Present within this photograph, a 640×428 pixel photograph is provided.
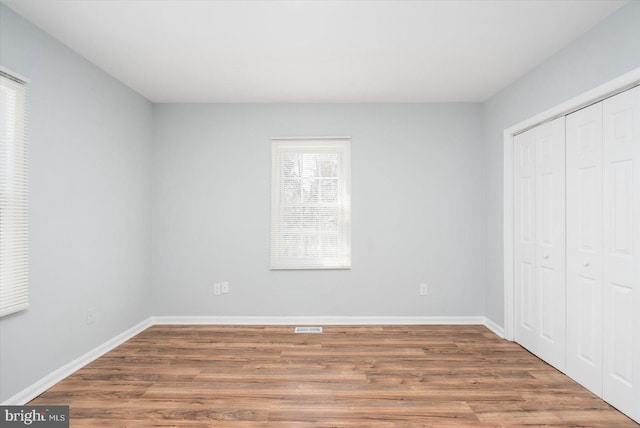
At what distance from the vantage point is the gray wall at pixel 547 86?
7.78 ft

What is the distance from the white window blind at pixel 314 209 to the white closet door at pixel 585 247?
2.27m

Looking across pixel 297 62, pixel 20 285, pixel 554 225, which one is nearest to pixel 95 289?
pixel 20 285

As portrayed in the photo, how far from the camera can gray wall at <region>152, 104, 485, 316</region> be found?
14.4ft

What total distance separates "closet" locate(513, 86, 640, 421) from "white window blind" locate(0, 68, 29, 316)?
4.13 metres

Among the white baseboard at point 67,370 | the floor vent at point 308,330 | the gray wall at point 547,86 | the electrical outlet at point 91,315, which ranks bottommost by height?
the floor vent at point 308,330

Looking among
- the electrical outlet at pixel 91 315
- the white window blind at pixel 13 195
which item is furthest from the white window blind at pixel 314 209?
the white window blind at pixel 13 195

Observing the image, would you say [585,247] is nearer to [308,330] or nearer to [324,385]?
[324,385]

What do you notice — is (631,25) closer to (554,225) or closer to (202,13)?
(554,225)

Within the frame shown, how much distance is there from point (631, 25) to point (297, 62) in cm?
244

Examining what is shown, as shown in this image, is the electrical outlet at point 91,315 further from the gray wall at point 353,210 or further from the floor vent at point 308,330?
the floor vent at point 308,330

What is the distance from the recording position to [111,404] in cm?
246

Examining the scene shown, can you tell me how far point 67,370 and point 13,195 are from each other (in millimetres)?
1498

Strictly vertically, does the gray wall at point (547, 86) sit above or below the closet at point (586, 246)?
above

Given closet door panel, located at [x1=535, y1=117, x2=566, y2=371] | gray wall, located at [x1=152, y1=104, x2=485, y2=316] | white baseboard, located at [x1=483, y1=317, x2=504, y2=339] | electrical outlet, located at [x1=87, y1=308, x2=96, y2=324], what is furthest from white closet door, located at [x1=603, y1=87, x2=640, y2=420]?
electrical outlet, located at [x1=87, y1=308, x2=96, y2=324]
